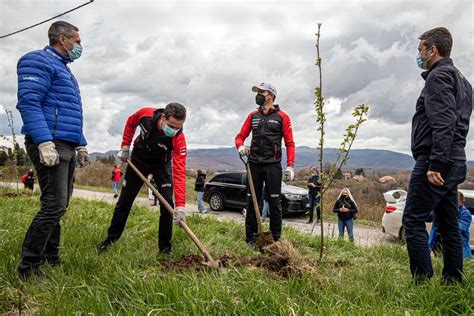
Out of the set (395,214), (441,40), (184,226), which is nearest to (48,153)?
(184,226)

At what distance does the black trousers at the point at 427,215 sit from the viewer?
10.0 ft

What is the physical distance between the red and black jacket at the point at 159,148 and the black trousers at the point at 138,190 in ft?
0.28

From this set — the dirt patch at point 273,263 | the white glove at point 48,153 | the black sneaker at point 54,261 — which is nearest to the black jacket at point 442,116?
the dirt patch at point 273,263

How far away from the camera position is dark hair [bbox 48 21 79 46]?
3299mm

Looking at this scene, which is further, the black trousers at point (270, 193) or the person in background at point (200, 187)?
the person in background at point (200, 187)

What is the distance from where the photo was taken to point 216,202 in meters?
15.1

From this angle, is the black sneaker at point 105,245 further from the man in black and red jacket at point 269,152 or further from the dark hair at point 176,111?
the man in black and red jacket at point 269,152

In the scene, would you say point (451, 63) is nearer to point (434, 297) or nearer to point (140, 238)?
point (434, 297)

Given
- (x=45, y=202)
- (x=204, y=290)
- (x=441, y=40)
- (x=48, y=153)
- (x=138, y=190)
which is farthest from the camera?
(x=138, y=190)

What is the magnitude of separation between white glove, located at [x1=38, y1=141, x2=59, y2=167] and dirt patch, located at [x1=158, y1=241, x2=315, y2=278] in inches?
50.5

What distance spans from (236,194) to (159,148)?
34.6 feet

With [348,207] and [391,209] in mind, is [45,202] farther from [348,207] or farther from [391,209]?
[391,209]

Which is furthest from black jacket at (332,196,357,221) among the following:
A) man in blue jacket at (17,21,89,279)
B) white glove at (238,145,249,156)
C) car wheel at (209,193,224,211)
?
car wheel at (209,193,224,211)

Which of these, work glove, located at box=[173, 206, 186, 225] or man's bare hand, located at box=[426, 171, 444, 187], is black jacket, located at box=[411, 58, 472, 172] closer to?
man's bare hand, located at box=[426, 171, 444, 187]
